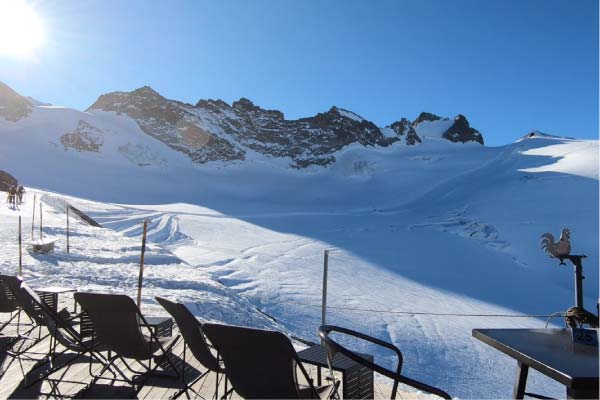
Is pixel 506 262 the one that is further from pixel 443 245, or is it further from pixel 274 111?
pixel 274 111

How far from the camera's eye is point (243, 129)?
78.6 meters

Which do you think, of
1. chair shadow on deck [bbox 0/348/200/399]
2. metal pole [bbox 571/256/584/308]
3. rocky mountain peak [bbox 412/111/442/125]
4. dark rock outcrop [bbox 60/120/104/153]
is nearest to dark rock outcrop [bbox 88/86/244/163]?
dark rock outcrop [bbox 60/120/104/153]

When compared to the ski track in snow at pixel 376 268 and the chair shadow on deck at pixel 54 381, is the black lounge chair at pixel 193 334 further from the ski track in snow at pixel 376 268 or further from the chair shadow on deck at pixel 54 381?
the ski track in snow at pixel 376 268

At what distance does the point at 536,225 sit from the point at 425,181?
76.7 ft

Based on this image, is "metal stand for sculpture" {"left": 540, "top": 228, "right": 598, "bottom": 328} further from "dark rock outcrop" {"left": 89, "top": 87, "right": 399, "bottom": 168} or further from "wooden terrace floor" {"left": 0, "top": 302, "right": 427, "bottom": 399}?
"dark rock outcrop" {"left": 89, "top": 87, "right": 399, "bottom": 168}

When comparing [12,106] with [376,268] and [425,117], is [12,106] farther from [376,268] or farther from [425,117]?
[425,117]

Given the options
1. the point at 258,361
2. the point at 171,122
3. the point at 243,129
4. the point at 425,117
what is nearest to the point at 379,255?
the point at 258,361

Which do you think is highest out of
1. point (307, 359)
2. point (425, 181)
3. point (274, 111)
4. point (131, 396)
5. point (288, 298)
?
point (274, 111)

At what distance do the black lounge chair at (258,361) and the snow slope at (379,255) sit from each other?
13.9ft

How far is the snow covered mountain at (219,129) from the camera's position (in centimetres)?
5597

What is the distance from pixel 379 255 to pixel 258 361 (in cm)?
1316

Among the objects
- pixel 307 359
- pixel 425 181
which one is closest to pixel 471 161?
pixel 425 181

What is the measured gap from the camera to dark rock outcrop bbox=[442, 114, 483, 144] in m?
92.9

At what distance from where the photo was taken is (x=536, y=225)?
20.3 meters
